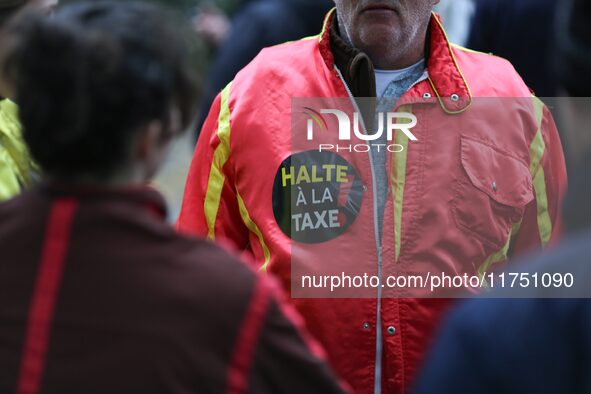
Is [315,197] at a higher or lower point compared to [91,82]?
lower

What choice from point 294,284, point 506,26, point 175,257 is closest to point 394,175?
point 294,284

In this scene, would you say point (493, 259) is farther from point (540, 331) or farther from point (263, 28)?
point (263, 28)

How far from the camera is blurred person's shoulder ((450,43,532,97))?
3244mm

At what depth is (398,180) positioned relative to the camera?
315 centimetres

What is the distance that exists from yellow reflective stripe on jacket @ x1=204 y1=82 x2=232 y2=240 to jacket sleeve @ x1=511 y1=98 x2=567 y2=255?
80cm

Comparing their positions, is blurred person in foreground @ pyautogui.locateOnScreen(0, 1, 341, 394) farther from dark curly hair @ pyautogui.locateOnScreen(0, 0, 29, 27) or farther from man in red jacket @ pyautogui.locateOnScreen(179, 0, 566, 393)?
man in red jacket @ pyautogui.locateOnScreen(179, 0, 566, 393)

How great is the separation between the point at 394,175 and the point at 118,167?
127cm

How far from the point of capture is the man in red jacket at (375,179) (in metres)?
3.08

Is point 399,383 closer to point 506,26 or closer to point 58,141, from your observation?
point 58,141

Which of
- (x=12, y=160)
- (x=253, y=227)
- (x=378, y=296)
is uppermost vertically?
(x=12, y=160)

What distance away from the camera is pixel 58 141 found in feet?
6.50

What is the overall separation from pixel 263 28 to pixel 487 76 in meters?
2.07

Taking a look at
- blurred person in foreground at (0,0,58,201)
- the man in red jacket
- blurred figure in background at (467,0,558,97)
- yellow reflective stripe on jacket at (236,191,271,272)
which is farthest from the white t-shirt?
blurred figure in background at (467,0,558,97)

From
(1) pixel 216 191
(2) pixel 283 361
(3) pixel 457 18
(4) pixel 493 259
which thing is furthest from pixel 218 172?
(3) pixel 457 18
